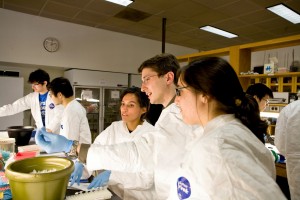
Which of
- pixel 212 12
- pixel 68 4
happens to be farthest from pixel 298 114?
pixel 68 4

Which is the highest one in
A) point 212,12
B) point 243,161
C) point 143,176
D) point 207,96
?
point 212,12

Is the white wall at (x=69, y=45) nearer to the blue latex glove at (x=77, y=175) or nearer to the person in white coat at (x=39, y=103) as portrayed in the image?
the person in white coat at (x=39, y=103)

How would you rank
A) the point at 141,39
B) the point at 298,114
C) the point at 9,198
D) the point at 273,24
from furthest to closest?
the point at 141,39 → the point at 273,24 → the point at 298,114 → the point at 9,198

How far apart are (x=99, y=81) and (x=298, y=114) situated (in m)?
3.89

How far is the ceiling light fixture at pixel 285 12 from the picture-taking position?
12.3ft

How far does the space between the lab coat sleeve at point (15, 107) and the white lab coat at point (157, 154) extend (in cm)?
253

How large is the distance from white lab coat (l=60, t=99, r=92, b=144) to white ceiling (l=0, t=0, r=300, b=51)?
2138 millimetres

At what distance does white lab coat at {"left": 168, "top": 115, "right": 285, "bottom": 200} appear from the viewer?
582 mm

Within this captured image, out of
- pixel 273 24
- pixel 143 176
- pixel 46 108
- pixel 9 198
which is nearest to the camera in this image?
pixel 9 198

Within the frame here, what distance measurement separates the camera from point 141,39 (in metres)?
5.81

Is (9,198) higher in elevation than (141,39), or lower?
lower

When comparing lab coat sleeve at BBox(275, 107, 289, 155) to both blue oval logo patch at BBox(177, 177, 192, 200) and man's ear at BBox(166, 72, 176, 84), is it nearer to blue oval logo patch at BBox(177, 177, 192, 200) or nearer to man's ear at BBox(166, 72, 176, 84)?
man's ear at BBox(166, 72, 176, 84)

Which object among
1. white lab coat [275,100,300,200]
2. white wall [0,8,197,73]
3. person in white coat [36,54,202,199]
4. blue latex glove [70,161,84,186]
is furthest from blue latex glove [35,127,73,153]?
white wall [0,8,197,73]

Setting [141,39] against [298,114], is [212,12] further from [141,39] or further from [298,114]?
[298,114]
